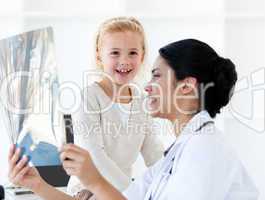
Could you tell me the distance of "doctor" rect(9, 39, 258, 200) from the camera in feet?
3.95

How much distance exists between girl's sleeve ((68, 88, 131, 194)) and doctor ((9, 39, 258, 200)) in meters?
0.32

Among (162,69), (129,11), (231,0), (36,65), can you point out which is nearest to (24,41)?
(36,65)

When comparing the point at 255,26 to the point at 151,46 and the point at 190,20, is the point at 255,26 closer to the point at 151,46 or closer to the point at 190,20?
the point at 190,20

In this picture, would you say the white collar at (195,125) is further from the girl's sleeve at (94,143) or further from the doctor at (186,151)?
the girl's sleeve at (94,143)

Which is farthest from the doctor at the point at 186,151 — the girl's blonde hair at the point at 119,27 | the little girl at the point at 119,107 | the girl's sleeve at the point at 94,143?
the girl's blonde hair at the point at 119,27

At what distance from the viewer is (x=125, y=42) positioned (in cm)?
199

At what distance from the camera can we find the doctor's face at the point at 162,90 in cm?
141

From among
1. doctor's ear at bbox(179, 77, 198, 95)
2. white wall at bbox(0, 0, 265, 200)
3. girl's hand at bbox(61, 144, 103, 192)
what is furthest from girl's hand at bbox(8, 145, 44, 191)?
white wall at bbox(0, 0, 265, 200)

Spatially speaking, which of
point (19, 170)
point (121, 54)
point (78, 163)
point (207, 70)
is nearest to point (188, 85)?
point (207, 70)

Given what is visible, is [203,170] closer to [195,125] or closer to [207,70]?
[195,125]

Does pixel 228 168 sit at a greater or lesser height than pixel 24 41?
lesser

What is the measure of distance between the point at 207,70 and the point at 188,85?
7 centimetres

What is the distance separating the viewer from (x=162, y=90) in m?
1.43

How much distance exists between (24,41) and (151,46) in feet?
4.31
